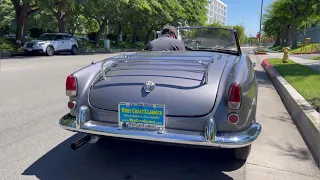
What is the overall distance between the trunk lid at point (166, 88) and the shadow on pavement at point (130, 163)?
73cm

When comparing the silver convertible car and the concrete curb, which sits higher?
the silver convertible car

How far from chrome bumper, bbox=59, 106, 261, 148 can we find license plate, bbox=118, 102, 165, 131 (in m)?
0.07

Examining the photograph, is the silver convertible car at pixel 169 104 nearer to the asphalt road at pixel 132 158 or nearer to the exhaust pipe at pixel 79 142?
the exhaust pipe at pixel 79 142

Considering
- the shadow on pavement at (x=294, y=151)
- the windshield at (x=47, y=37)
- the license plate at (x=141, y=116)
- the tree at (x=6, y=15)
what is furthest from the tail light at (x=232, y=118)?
the tree at (x=6, y=15)

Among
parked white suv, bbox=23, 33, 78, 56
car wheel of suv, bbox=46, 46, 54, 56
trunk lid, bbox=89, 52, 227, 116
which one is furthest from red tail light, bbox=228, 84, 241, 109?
car wheel of suv, bbox=46, 46, 54, 56

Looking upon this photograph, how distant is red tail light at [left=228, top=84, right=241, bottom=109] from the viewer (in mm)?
2951

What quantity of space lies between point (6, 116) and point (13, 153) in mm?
1870

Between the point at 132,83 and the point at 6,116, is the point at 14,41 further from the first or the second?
the point at 132,83

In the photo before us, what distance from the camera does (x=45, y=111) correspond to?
583 centimetres

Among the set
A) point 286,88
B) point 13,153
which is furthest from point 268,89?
point 13,153

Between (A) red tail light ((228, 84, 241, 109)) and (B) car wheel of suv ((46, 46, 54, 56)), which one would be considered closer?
(A) red tail light ((228, 84, 241, 109))

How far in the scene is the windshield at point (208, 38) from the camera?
15.6 feet

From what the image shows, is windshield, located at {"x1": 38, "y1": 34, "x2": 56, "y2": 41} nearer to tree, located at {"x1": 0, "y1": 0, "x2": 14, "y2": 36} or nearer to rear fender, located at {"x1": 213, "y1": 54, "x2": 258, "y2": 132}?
rear fender, located at {"x1": 213, "y1": 54, "x2": 258, "y2": 132}

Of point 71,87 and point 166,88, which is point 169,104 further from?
point 71,87
